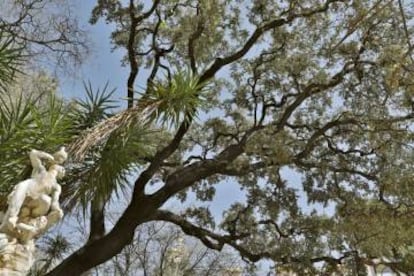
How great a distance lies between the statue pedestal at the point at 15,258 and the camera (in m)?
4.39

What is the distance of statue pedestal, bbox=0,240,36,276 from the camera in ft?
14.4

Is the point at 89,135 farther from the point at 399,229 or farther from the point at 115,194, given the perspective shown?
the point at 399,229

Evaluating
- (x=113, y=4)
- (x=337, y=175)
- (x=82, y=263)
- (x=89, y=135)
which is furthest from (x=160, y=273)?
(x=89, y=135)

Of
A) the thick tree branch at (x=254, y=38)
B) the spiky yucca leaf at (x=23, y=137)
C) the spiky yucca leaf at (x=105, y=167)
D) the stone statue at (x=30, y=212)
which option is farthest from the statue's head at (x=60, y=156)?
the thick tree branch at (x=254, y=38)

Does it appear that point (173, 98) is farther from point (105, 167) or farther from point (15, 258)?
point (15, 258)

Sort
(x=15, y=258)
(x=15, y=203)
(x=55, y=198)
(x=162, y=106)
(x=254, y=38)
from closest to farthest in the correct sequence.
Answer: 1. (x=15, y=258)
2. (x=15, y=203)
3. (x=55, y=198)
4. (x=162, y=106)
5. (x=254, y=38)

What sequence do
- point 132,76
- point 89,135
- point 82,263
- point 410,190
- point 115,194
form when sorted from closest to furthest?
point 89,135 → point 115,194 → point 410,190 → point 82,263 → point 132,76

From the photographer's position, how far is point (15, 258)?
446cm

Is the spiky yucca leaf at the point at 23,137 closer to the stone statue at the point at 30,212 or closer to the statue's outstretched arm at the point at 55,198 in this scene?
the stone statue at the point at 30,212

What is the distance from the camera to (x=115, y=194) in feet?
19.6

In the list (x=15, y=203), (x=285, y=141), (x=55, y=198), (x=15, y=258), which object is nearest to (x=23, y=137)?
(x=55, y=198)

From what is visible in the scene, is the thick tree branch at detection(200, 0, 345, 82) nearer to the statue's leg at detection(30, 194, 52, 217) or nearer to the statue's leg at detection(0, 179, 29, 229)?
the statue's leg at detection(30, 194, 52, 217)

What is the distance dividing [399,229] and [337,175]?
5.20 feet

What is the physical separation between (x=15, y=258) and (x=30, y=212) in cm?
45
